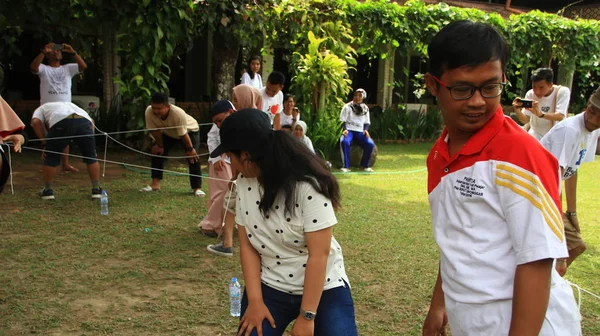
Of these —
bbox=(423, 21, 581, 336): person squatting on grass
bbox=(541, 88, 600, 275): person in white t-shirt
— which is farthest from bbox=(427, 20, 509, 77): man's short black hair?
bbox=(541, 88, 600, 275): person in white t-shirt

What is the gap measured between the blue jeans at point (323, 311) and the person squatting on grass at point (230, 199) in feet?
8.23

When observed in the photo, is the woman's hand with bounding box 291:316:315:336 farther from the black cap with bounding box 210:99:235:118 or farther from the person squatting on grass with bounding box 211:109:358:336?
the black cap with bounding box 210:99:235:118

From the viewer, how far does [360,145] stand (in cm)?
1048

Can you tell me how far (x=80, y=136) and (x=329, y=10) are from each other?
647 centimetres

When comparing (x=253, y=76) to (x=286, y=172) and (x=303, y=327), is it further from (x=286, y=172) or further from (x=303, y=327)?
(x=303, y=327)

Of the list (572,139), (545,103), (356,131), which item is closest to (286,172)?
(572,139)

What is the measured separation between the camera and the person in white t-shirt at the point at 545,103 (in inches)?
248

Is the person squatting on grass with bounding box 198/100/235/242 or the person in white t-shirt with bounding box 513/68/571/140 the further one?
the person in white t-shirt with bounding box 513/68/571/140

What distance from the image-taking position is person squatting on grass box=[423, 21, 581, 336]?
139 cm

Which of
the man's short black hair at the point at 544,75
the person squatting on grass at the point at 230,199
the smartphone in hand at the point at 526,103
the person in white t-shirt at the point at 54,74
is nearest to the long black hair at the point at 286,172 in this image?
the person squatting on grass at the point at 230,199

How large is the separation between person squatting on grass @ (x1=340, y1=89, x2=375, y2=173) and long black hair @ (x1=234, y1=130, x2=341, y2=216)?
800 cm

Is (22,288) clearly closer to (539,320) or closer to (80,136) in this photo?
(80,136)

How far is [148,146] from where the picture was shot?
978cm

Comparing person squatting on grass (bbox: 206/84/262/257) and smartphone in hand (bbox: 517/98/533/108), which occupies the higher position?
smartphone in hand (bbox: 517/98/533/108)
